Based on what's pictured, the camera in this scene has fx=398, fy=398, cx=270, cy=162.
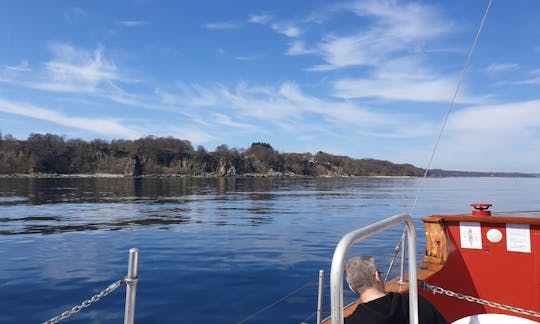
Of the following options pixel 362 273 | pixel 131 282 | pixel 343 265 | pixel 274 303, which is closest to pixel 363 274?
pixel 362 273

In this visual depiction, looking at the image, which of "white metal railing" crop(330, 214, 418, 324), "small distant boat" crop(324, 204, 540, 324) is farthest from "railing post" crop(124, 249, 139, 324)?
"small distant boat" crop(324, 204, 540, 324)

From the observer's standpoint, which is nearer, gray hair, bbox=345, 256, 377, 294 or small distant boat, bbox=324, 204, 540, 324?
gray hair, bbox=345, 256, 377, 294

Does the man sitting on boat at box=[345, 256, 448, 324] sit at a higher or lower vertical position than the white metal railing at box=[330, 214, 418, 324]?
lower

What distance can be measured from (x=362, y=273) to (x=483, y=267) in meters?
4.26

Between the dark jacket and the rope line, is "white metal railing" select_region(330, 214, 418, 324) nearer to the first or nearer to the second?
the dark jacket

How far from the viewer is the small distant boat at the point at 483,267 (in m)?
5.73

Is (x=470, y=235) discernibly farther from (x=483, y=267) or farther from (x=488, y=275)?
(x=488, y=275)

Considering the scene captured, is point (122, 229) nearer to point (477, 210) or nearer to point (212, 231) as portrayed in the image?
point (212, 231)

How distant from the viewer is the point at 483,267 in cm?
616

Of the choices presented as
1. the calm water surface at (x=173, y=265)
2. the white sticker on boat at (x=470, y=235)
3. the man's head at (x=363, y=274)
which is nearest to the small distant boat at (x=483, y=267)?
the white sticker on boat at (x=470, y=235)

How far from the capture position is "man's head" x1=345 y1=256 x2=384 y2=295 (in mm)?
2904

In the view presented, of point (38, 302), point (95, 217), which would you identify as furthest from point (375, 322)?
point (95, 217)

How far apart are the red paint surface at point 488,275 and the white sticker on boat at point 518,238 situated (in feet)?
0.15

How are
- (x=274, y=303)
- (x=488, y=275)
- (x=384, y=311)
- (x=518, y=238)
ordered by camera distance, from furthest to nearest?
(x=274, y=303) → (x=488, y=275) → (x=518, y=238) → (x=384, y=311)
